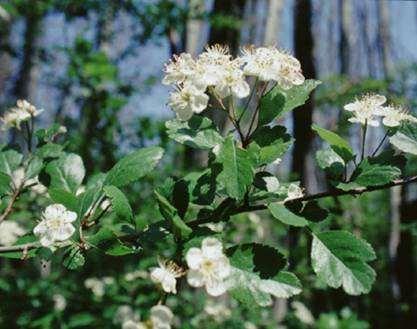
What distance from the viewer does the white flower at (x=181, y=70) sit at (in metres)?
0.98

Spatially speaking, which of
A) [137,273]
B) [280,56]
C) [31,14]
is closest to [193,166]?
[137,273]

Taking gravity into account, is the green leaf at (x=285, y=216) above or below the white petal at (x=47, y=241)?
above

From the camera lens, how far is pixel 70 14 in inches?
152

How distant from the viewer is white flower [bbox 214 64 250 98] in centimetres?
97

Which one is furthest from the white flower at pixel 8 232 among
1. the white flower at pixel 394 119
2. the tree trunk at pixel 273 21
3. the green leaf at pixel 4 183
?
the tree trunk at pixel 273 21

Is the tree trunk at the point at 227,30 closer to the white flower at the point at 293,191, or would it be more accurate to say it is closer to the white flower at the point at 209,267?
the white flower at the point at 293,191

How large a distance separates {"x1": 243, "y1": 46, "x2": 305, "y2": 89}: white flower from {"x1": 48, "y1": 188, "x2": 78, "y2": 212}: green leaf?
0.41 metres

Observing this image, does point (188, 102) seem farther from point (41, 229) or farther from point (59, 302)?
point (59, 302)

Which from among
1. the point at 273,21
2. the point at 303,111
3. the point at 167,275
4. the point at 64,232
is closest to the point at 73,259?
the point at 64,232

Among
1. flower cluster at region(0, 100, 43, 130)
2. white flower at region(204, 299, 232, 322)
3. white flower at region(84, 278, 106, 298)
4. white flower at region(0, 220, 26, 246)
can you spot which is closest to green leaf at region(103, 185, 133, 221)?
flower cluster at region(0, 100, 43, 130)

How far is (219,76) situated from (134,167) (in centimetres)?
28

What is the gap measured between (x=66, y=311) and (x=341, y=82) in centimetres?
327

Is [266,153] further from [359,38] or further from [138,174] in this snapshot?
[359,38]

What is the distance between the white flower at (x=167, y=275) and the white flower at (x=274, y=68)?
0.38m
